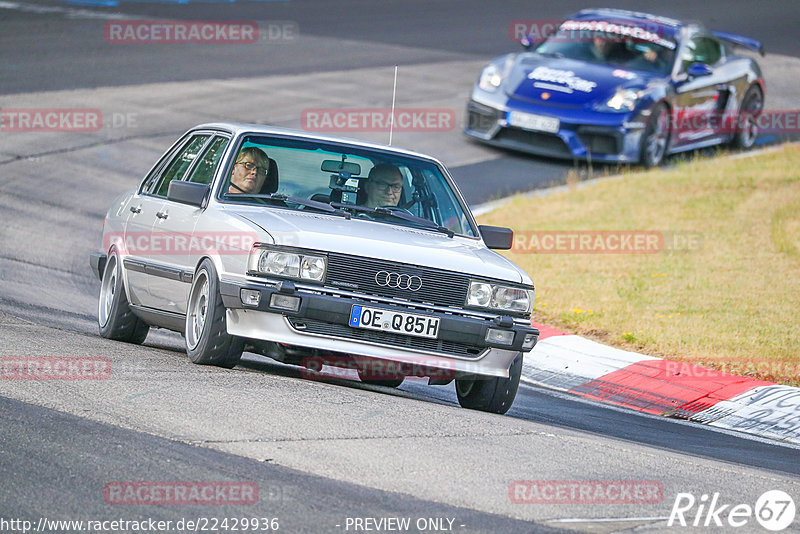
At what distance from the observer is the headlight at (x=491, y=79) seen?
55.9ft

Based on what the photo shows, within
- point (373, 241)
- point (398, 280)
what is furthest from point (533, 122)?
point (398, 280)

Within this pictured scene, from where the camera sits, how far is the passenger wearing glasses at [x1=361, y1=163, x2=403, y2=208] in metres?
8.04

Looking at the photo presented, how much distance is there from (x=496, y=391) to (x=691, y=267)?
559 cm

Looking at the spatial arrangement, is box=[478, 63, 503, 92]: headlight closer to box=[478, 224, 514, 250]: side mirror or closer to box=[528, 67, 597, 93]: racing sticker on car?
box=[528, 67, 597, 93]: racing sticker on car

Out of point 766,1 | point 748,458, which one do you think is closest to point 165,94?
point 748,458

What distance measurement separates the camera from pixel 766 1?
33719 mm

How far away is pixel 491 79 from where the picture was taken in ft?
56.3

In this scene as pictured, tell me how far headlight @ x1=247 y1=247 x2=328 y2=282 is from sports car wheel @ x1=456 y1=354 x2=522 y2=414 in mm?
1152

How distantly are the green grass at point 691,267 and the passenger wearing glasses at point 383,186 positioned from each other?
10.0ft

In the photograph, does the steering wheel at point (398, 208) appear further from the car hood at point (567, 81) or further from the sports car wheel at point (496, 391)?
the car hood at point (567, 81)

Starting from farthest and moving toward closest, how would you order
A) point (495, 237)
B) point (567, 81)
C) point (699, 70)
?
1. point (699, 70)
2. point (567, 81)
3. point (495, 237)

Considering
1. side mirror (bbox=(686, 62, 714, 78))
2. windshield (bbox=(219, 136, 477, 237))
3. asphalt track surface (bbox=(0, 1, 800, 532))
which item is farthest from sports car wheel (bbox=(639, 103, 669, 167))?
windshield (bbox=(219, 136, 477, 237))

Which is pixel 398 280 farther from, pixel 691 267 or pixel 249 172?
pixel 691 267

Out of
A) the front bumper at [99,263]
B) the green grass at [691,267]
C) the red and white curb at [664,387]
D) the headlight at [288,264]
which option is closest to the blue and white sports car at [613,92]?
the green grass at [691,267]
